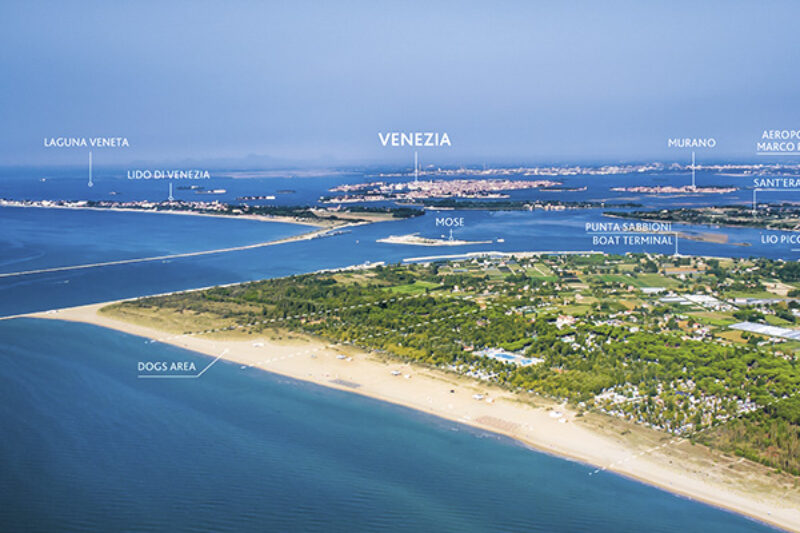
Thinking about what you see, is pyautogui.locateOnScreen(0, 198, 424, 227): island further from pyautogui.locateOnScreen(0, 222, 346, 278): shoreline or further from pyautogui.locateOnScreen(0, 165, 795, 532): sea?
pyautogui.locateOnScreen(0, 165, 795, 532): sea

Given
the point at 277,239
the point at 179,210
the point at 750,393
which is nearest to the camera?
the point at 750,393

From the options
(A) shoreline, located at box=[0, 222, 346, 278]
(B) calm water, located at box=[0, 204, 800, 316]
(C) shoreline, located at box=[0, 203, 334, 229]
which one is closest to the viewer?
(B) calm water, located at box=[0, 204, 800, 316]

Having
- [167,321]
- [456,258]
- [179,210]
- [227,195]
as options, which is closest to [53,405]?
[167,321]

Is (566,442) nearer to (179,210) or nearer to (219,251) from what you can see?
(219,251)

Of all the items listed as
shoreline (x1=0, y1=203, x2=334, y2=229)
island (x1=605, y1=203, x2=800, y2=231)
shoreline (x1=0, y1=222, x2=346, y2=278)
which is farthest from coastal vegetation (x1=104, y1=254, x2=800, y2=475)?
shoreline (x1=0, y1=203, x2=334, y2=229)

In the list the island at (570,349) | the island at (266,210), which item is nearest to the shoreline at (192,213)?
the island at (266,210)

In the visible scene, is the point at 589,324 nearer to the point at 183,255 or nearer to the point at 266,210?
the point at 183,255

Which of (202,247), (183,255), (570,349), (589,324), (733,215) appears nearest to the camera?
(570,349)

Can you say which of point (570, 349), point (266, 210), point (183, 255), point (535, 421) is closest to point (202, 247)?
point (183, 255)

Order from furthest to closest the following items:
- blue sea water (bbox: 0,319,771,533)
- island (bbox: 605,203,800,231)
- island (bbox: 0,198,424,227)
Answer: island (bbox: 0,198,424,227) → island (bbox: 605,203,800,231) → blue sea water (bbox: 0,319,771,533)
